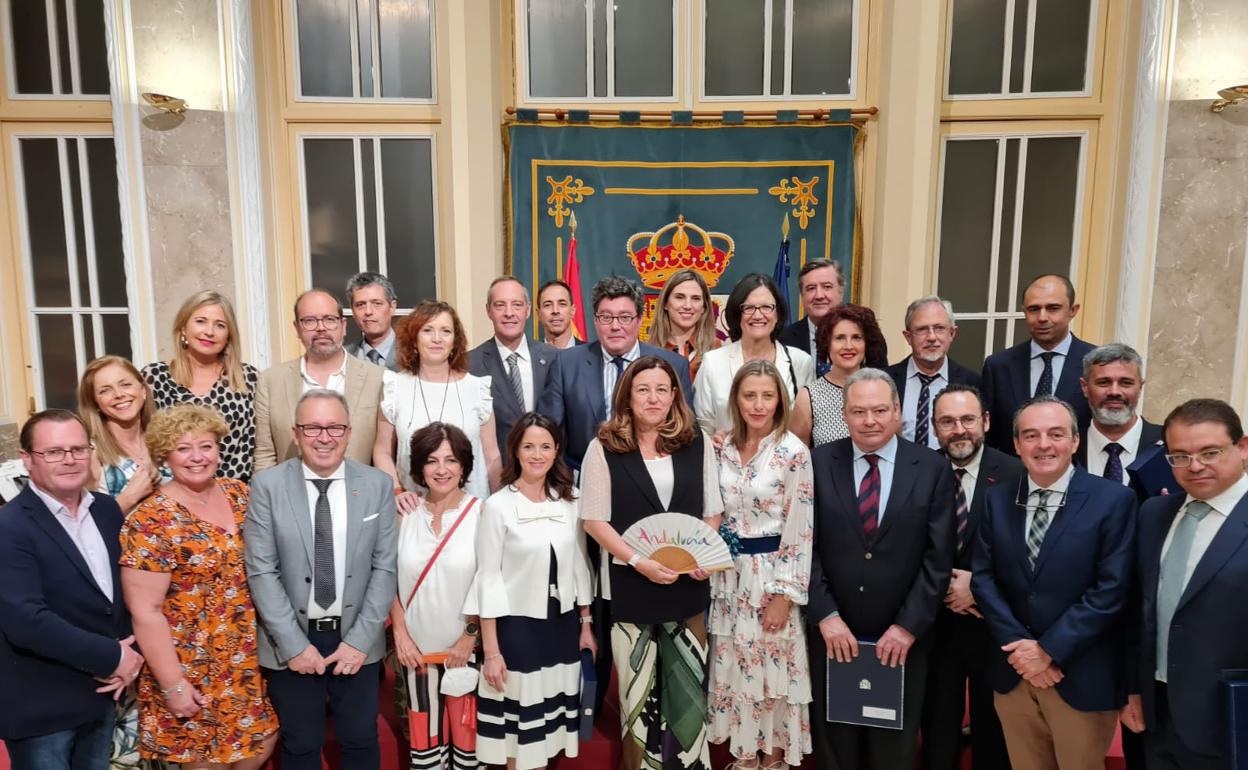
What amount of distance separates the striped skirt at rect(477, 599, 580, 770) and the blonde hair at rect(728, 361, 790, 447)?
0.97m

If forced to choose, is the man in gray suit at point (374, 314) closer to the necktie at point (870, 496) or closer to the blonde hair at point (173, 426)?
the blonde hair at point (173, 426)

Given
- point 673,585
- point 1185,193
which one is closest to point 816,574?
point 673,585

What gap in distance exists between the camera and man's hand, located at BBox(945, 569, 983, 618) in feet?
9.25

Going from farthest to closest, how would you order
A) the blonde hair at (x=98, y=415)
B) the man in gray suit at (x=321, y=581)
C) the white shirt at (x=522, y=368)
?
the white shirt at (x=522, y=368) → the blonde hair at (x=98, y=415) → the man in gray suit at (x=321, y=581)

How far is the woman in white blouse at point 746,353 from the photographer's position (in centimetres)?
351

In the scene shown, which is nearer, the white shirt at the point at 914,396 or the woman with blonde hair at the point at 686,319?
the white shirt at the point at 914,396

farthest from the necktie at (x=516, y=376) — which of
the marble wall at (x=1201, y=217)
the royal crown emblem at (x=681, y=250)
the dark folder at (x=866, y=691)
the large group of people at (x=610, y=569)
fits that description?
the marble wall at (x=1201, y=217)

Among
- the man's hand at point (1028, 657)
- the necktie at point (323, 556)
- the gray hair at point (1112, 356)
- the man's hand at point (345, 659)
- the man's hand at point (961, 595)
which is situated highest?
the gray hair at point (1112, 356)

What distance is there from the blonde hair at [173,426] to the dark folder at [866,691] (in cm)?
240

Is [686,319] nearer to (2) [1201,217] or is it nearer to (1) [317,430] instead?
(1) [317,430]

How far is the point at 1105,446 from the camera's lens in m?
3.16

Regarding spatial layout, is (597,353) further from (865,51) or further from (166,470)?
(865,51)

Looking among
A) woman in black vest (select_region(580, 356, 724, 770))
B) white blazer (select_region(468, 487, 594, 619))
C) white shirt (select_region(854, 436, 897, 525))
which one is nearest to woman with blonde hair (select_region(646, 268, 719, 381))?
woman in black vest (select_region(580, 356, 724, 770))

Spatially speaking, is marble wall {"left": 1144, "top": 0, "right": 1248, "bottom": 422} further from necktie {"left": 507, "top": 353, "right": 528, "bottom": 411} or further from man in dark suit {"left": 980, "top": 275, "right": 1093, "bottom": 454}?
necktie {"left": 507, "top": 353, "right": 528, "bottom": 411}
